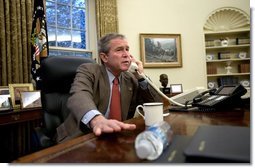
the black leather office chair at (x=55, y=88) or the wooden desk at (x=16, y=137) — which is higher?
the black leather office chair at (x=55, y=88)

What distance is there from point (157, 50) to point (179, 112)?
10.3ft

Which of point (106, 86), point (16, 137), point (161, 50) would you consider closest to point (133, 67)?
point (106, 86)

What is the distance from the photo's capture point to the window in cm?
355

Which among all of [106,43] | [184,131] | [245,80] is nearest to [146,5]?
[245,80]

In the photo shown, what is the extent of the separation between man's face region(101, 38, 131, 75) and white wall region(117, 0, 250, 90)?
2659mm

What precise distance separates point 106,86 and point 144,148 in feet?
3.11

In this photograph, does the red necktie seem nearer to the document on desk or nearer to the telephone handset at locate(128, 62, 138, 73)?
the telephone handset at locate(128, 62, 138, 73)

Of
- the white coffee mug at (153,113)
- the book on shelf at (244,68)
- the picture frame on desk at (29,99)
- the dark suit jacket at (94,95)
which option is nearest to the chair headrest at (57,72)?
the dark suit jacket at (94,95)

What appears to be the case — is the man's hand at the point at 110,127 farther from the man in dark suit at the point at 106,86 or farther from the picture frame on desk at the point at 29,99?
the picture frame on desk at the point at 29,99

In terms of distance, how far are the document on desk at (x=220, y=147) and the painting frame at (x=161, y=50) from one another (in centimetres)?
365

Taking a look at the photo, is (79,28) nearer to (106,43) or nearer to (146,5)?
(146,5)

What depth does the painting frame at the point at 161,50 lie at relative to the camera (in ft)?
13.7

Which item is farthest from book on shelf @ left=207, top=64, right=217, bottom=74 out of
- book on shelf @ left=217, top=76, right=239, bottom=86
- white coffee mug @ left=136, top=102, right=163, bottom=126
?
white coffee mug @ left=136, top=102, right=163, bottom=126

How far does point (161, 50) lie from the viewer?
4254 mm
